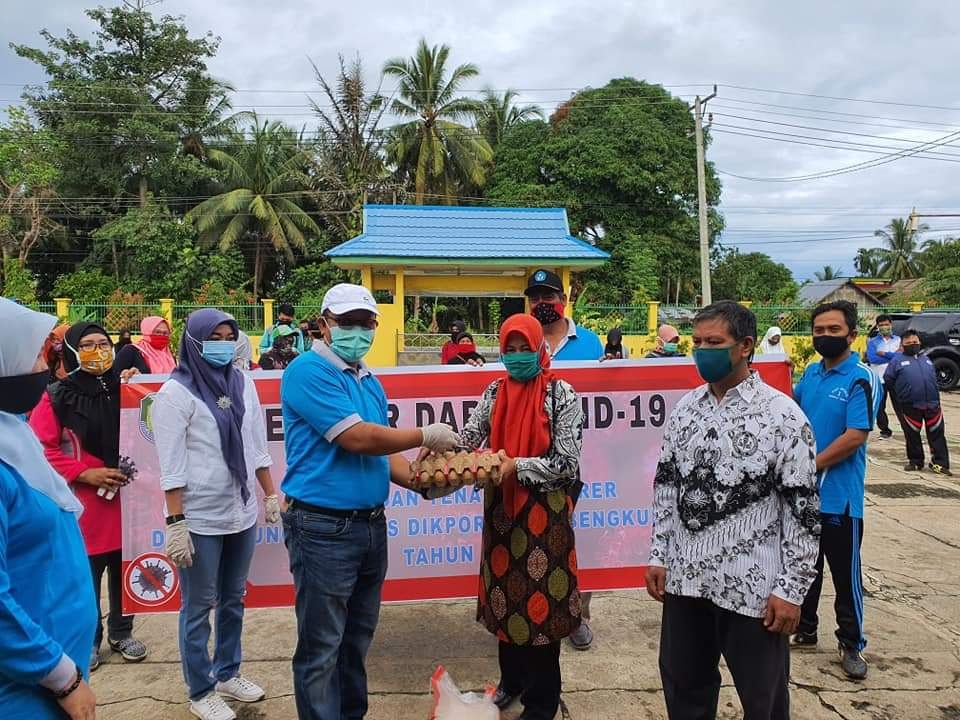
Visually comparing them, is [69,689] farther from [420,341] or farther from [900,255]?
[900,255]

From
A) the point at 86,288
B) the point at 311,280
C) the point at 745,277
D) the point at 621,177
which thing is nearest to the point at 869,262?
the point at 745,277

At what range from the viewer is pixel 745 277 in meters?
33.2

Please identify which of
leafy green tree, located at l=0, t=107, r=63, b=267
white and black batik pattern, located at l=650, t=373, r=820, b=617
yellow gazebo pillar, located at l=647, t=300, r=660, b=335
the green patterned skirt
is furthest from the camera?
leafy green tree, located at l=0, t=107, r=63, b=267

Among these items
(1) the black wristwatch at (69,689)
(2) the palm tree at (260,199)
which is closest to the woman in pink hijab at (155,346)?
(1) the black wristwatch at (69,689)

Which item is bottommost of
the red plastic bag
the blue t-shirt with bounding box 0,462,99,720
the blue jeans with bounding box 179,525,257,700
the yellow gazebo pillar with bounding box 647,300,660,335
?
the red plastic bag

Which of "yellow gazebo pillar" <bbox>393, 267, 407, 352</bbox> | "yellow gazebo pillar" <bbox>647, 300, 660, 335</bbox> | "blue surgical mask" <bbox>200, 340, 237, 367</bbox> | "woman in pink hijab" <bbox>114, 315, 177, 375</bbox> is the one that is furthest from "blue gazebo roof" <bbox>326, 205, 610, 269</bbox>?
"blue surgical mask" <bbox>200, 340, 237, 367</bbox>

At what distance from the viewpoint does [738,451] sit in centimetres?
218

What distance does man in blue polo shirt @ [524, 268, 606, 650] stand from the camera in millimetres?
3600

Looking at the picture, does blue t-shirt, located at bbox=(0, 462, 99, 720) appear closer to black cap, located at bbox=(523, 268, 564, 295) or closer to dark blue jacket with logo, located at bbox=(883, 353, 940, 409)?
black cap, located at bbox=(523, 268, 564, 295)

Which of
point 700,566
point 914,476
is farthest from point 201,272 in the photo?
point 700,566

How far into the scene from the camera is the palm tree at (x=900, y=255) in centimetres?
4859

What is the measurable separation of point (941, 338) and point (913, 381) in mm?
10103

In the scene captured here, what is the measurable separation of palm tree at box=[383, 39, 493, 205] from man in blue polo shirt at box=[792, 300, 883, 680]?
25633 millimetres

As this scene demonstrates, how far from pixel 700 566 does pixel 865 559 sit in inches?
142
